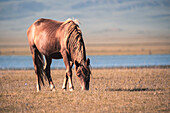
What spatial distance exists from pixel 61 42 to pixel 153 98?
4.12m

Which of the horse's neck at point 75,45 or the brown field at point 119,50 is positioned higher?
the horse's neck at point 75,45

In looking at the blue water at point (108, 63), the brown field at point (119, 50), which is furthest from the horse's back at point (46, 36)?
the brown field at point (119, 50)

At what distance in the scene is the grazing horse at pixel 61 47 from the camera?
10.6 meters

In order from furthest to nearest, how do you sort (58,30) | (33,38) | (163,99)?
(33,38) < (58,30) < (163,99)

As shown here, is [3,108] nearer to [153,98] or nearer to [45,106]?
[45,106]

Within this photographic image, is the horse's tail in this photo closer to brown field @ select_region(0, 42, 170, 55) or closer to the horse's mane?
the horse's mane

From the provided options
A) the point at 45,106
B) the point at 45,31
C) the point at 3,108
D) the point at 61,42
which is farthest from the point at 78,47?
the point at 3,108

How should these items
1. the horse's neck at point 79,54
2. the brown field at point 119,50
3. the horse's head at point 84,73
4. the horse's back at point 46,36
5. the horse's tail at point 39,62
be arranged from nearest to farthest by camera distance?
the horse's head at point 84,73 → the horse's neck at point 79,54 → the horse's back at point 46,36 → the horse's tail at point 39,62 → the brown field at point 119,50

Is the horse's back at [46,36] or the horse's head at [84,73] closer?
the horse's head at [84,73]

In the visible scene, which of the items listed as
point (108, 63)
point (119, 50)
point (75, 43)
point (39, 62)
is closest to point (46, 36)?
point (39, 62)

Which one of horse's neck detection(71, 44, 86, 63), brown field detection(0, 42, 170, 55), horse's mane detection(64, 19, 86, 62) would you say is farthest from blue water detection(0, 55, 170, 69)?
brown field detection(0, 42, 170, 55)

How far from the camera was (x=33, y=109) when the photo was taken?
8.38m

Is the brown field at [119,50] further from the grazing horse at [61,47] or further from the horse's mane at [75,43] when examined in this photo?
the horse's mane at [75,43]

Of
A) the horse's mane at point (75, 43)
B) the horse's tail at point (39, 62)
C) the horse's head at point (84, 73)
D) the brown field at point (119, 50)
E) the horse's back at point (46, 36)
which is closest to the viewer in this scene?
the horse's head at point (84, 73)
